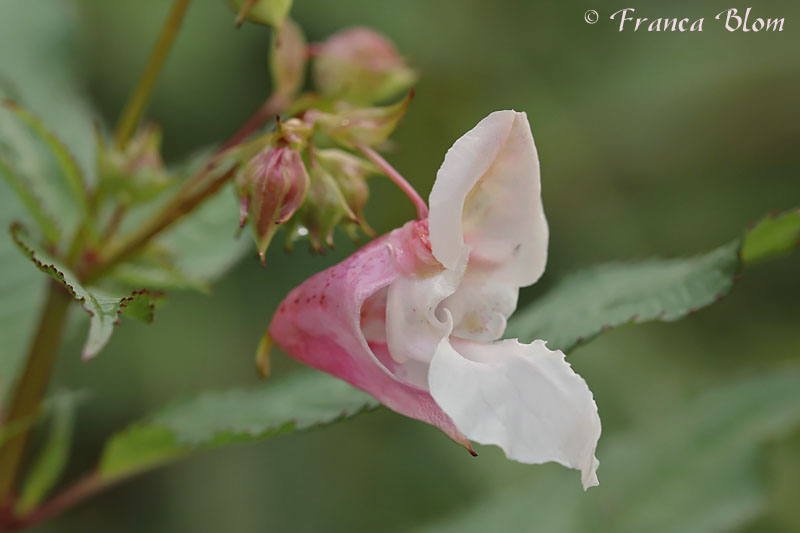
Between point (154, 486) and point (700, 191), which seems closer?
point (154, 486)

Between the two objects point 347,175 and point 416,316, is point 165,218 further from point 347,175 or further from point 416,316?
point 416,316

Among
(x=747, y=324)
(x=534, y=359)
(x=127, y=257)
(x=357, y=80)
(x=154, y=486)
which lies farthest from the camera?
(x=747, y=324)

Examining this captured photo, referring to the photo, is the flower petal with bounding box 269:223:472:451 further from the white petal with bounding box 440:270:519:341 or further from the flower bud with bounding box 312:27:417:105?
the flower bud with bounding box 312:27:417:105

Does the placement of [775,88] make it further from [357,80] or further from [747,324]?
[357,80]

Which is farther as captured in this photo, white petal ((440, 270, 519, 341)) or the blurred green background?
the blurred green background

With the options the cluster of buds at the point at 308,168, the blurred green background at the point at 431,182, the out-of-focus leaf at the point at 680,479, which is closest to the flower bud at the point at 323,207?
the cluster of buds at the point at 308,168

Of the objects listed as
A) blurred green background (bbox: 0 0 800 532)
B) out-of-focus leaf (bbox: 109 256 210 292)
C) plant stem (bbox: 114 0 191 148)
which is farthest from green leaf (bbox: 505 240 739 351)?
blurred green background (bbox: 0 0 800 532)

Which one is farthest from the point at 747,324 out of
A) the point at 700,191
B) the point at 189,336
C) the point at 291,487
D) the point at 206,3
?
the point at 206,3
